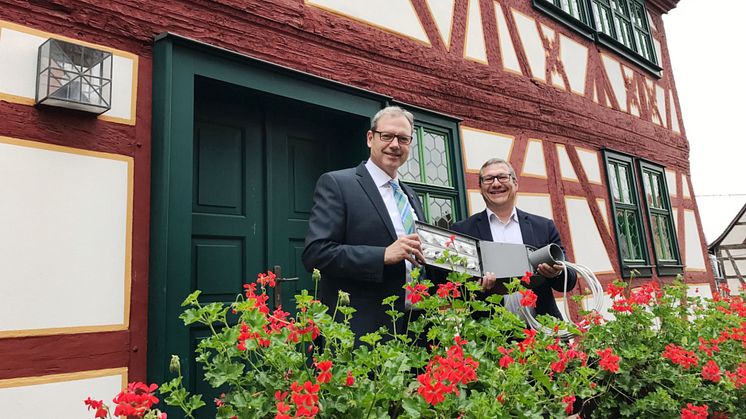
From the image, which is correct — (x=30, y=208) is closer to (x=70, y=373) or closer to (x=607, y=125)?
(x=70, y=373)

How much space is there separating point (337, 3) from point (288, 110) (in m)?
0.84

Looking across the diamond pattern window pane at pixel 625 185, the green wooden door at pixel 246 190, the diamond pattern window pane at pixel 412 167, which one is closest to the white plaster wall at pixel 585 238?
the diamond pattern window pane at pixel 625 185

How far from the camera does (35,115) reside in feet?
7.15

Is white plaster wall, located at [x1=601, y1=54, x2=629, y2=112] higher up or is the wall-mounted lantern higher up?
white plaster wall, located at [x1=601, y1=54, x2=629, y2=112]

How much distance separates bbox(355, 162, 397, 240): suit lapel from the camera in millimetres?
2021

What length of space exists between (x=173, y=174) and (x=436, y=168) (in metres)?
2.09

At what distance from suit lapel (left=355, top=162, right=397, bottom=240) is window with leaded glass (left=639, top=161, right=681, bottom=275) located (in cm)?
536

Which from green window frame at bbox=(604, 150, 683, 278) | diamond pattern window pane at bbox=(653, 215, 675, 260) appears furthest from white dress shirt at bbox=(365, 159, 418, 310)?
diamond pattern window pane at bbox=(653, 215, 675, 260)

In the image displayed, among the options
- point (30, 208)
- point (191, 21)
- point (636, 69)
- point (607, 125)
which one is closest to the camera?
point (30, 208)

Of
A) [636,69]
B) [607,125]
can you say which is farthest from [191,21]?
[636,69]

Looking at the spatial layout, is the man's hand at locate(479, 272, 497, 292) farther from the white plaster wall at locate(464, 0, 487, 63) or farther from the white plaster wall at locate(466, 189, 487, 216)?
the white plaster wall at locate(464, 0, 487, 63)

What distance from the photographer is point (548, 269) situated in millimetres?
2006

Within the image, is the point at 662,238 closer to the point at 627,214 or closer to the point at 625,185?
the point at 627,214

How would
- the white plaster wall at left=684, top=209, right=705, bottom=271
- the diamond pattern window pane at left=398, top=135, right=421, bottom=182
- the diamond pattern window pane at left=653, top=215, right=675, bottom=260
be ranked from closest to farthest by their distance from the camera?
the diamond pattern window pane at left=398, top=135, right=421, bottom=182 → the diamond pattern window pane at left=653, top=215, right=675, bottom=260 → the white plaster wall at left=684, top=209, right=705, bottom=271
